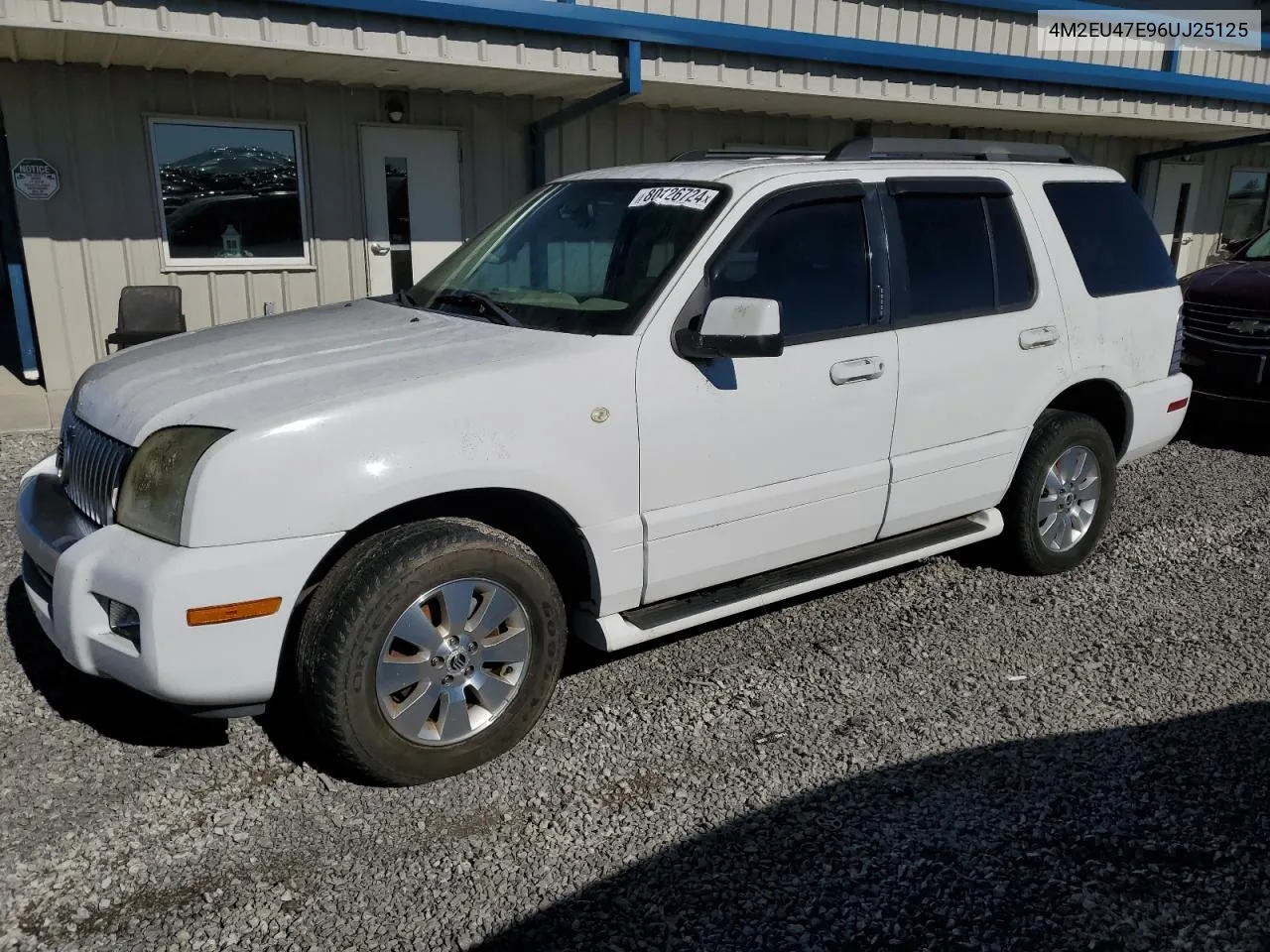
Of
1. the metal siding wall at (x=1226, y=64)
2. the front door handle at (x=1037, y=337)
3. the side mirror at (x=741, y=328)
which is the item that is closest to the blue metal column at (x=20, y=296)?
the side mirror at (x=741, y=328)

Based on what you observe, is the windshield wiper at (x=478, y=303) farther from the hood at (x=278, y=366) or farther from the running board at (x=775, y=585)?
the running board at (x=775, y=585)

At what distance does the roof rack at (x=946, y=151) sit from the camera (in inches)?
167

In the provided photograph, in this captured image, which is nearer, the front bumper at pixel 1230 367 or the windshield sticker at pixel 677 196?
the windshield sticker at pixel 677 196

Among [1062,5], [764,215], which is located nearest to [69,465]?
[764,215]

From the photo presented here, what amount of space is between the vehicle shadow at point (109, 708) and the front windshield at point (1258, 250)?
8.70m

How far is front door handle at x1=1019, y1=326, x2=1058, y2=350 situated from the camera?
4418mm

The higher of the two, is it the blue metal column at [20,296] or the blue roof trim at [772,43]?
the blue roof trim at [772,43]

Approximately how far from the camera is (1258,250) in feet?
28.1

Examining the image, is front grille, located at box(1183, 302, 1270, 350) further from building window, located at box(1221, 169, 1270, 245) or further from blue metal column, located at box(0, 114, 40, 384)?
building window, located at box(1221, 169, 1270, 245)

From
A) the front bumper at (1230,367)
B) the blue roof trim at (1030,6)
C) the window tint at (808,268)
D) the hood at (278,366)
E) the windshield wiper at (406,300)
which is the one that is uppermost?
the blue roof trim at (1030,6)

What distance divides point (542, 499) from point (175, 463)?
1.08 m

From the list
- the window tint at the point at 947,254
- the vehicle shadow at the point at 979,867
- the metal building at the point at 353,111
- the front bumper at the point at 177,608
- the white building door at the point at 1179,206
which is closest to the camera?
the vehicle shadow at the point at 979,867

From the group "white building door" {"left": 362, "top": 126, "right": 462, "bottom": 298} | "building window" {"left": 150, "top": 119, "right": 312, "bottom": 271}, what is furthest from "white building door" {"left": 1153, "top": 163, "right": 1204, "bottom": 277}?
"building window" {"left": 150, "top": 119, "right": 312, "bottom": 271}

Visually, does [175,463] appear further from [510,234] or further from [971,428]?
[971,428]
